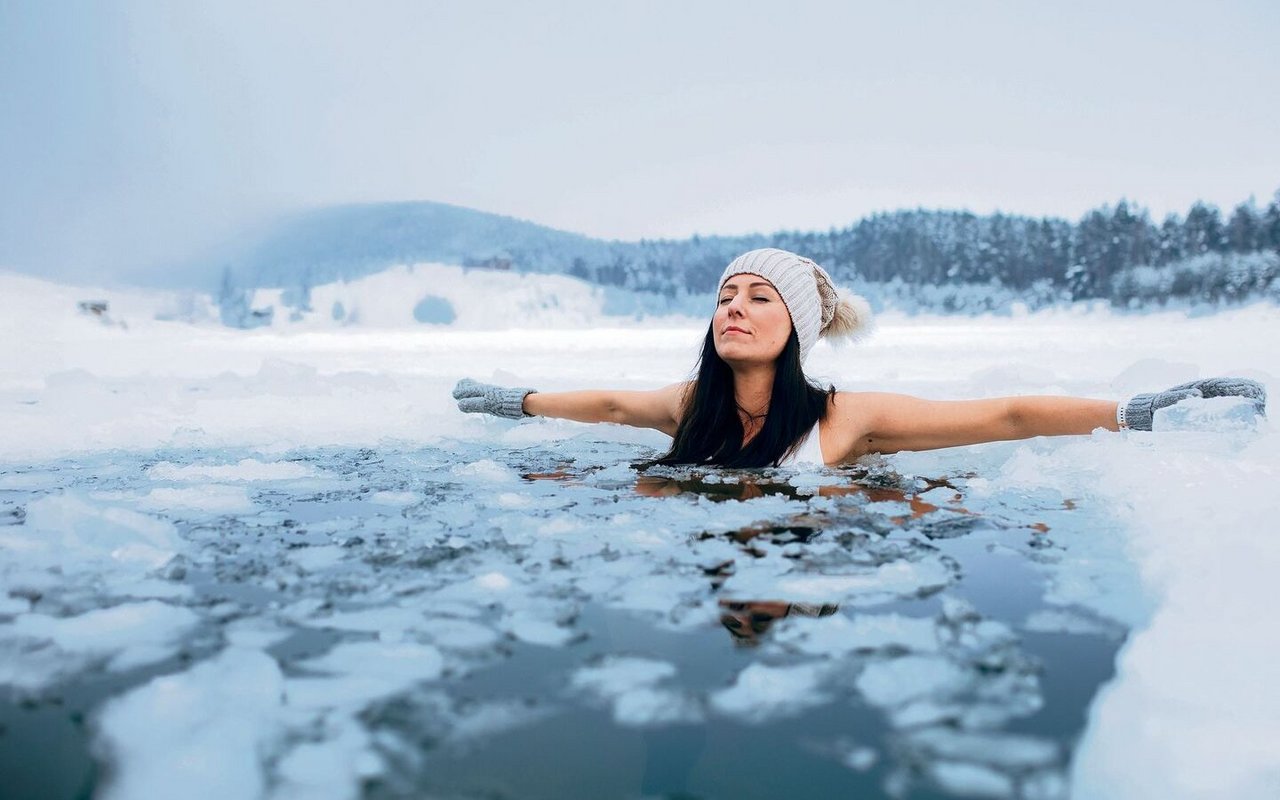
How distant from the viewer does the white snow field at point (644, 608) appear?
3.35 feet

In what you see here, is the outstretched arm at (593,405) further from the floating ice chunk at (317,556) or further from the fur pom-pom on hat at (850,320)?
the floating ice chunk at (317,556)

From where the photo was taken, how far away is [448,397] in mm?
5305

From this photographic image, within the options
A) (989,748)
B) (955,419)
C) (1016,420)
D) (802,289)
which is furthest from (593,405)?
(989,748)

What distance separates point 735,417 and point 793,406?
24 cm

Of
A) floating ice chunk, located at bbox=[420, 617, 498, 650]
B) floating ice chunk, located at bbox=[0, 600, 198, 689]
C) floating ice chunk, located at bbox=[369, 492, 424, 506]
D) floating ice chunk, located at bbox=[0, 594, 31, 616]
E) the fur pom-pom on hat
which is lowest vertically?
floating ice chunk, located at bbox=[369, 492, 424, 506]

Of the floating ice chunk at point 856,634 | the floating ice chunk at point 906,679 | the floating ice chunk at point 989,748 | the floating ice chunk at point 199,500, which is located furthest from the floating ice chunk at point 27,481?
the floating ice chunk at point 989,748

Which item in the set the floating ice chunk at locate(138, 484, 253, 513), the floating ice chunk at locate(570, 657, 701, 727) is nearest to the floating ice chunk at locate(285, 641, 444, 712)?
the floating ice chunk at locate(570, 657, 701, 727)

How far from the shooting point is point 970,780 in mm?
944

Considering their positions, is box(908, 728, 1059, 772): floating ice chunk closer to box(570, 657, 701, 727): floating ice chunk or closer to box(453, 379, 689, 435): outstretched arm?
box(570, 657, 701, 727): floating ice chunk

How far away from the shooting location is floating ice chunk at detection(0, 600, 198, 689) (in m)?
1.25

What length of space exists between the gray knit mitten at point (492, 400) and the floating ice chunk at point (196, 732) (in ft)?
9.26

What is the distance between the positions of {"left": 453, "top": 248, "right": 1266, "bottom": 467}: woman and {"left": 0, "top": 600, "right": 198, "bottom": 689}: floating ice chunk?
207cm

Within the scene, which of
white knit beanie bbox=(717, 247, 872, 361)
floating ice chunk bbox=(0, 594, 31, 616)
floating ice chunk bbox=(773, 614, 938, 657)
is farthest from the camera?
white knit beanie bbox=(717, 247, 872, 361)

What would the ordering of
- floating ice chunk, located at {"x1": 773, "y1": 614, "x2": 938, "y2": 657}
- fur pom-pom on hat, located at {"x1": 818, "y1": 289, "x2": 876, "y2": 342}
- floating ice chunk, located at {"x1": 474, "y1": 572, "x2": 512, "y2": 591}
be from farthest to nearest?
1. fur pom-pom on hat, located at {"x1": 818, "y1": 289, "x2": 876, "y2": 342}
2. floating ice chunk, located at {"x1": 474, "y1": 572, "x2": 512, "y2": 591}
3. floating ice chunk, located at {"x1": 773, "y1": 614, "x2": 938, "y2": 657}
